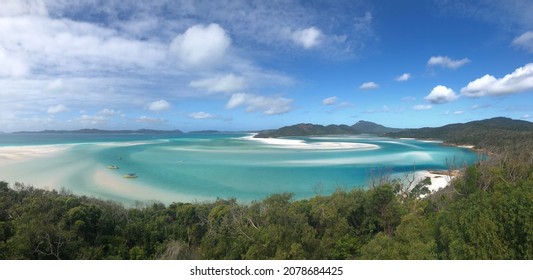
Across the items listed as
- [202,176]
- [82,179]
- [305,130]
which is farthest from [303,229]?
[305,130]

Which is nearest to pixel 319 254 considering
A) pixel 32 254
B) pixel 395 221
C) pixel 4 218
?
pixel 395 221

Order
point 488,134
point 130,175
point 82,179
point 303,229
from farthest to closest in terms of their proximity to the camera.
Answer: point 488,134, point 130,175, point 82,179, point 303,229

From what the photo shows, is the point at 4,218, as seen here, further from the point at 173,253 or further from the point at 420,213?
the point at 420,213

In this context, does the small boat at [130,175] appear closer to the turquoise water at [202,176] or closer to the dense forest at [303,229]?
the turquoise water at [202,176]

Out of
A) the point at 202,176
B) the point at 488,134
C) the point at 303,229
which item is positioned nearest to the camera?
the point at 303,229

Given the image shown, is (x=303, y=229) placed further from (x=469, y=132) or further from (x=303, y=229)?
(x=469, y=132)

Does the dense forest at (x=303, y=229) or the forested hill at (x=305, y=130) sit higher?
the forested hill at (x=305, y=130)

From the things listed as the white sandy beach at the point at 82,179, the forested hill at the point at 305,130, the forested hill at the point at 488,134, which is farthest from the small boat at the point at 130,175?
the forested hill at the point at 305,130
